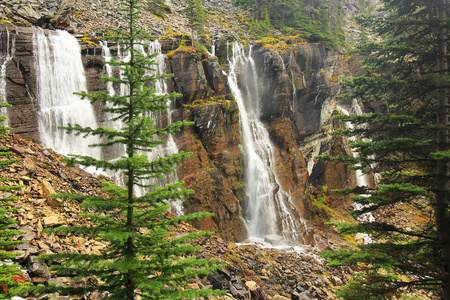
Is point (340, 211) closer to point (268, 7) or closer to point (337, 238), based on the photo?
point (337, 238)

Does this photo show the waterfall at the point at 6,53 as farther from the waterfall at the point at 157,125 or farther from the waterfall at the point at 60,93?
the waterfall at the point at 157,125

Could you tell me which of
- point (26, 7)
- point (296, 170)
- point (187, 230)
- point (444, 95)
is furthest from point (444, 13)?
point (26, 7)

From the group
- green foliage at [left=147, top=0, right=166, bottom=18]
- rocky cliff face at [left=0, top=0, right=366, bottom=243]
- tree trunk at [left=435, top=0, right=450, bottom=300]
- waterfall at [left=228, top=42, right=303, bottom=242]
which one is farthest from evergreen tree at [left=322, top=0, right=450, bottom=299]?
green foliage at [left=147, top=0, right=166, bottom=18]

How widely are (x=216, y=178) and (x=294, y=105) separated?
15.5m

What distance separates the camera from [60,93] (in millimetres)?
17594

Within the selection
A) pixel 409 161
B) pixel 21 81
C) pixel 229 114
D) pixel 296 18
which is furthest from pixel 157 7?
pixel 409 161

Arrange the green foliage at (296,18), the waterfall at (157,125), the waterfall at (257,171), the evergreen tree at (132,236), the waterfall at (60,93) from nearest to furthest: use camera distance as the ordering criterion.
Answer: the evergreen tree at (132,236) → the waterfall at (60,93) → the waterfall at (157,125) → the waterfall at (257,171) → the green foliage at (296,18)

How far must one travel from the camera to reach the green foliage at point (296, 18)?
127 feet

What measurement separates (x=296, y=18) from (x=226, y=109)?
97.0ft

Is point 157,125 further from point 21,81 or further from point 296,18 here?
point 296,18

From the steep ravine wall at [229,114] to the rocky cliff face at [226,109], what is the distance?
70 mm

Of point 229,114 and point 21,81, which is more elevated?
point 21,81

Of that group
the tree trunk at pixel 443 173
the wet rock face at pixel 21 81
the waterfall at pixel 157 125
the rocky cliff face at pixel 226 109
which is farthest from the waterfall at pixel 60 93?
the tree trunk at pixel 443 173

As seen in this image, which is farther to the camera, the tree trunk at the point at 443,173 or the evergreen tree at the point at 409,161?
the evergreen tree at the point at 409,161
